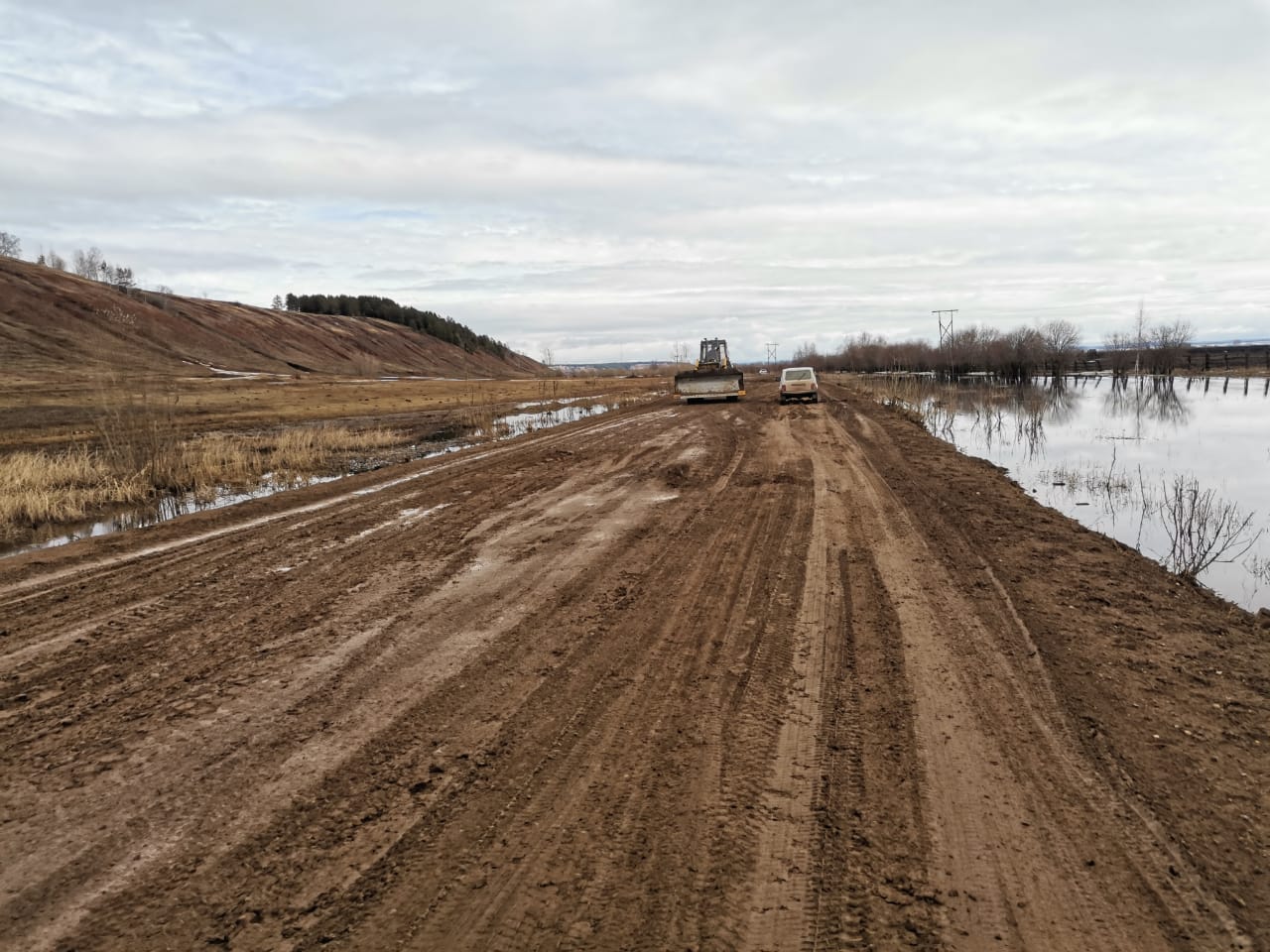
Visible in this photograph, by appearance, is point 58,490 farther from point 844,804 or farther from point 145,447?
point 844,804

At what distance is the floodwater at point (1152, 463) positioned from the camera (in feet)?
32.1

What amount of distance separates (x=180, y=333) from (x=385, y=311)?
62848 mm

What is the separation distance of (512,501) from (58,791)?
7891 millimetres

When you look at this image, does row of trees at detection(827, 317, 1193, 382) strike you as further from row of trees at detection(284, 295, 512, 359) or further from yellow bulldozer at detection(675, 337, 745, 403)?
row of trees at detection(284, 295, 512, 359)

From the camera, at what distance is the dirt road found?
2836 mm

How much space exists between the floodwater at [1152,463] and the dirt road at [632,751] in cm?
317

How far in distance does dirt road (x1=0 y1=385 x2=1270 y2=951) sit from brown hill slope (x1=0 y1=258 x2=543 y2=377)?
43181 millimetres

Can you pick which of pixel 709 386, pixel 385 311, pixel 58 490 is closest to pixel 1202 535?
pixel 58 490

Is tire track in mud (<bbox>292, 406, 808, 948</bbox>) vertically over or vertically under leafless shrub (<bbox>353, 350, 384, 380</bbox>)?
under

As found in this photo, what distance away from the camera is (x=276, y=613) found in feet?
20.8

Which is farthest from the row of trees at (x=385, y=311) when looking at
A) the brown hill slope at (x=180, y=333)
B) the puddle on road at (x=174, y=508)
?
the puddle on road at (x=174, y=508)

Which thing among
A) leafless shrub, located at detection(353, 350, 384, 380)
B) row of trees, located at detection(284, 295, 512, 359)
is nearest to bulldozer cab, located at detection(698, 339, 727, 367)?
leafless shrub, located at detection(353, 350, 384, 380)

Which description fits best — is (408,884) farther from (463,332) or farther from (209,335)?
(463,332)

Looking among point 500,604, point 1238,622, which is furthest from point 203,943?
point 1238,622
